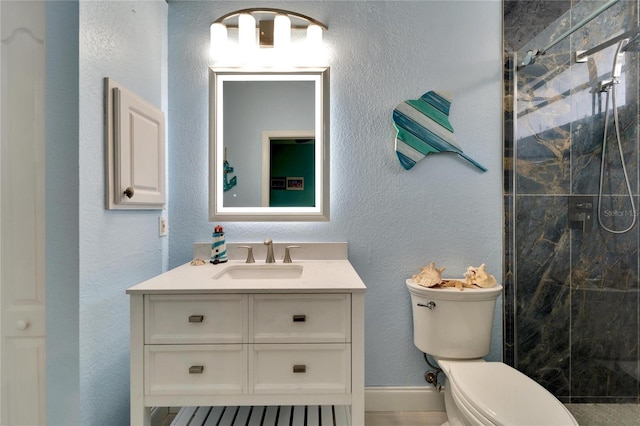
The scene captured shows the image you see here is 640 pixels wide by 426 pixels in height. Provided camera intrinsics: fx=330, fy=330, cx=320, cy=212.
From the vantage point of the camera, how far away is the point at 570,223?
1.45m

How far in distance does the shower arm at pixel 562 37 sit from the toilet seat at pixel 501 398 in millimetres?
1426

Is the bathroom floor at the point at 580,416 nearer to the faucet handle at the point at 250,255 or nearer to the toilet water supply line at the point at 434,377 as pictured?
the toilet water supply line at the point at 434,377

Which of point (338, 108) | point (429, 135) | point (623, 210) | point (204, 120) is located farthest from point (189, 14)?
point (623, 210)

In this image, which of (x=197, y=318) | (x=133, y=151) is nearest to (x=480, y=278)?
(x=197, y=318)

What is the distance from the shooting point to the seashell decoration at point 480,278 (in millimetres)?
1544

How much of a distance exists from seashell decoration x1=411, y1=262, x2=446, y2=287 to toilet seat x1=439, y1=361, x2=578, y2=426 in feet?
1.16

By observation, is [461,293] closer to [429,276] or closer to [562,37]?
[429,276]

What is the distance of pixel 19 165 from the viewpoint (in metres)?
0.97

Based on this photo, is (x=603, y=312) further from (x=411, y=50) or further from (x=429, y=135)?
(x=411, y=50)

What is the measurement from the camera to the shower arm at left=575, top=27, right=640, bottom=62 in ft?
4.00

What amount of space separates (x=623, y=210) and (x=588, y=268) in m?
0.28

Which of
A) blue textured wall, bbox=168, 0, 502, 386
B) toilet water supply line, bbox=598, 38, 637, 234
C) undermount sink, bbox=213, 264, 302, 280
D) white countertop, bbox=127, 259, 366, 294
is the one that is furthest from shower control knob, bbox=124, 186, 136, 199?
toilet water supply line, bbox=598, 38, 637, 234

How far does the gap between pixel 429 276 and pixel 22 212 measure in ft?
5.11

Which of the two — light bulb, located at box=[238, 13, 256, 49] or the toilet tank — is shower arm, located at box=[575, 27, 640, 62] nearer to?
the toilet tank
